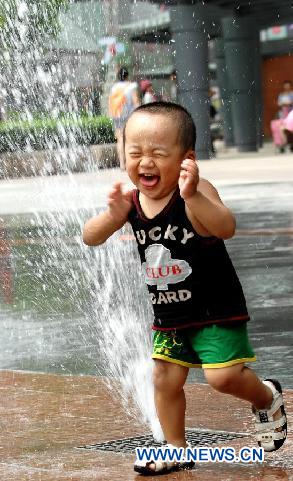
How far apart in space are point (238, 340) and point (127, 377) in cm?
167

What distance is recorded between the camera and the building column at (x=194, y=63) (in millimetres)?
27578

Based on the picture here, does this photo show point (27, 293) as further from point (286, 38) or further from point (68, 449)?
point (286, 38)

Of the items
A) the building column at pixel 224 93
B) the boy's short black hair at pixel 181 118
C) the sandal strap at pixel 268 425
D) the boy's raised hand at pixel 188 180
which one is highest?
the boy's short black hair at pixel 181 118

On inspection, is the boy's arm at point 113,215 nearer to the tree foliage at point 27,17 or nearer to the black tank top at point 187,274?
the black tank top at point 187,274

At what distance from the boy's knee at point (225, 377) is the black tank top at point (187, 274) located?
0.16m

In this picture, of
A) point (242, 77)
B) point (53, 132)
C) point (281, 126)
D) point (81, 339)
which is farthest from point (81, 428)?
point (242, 77)

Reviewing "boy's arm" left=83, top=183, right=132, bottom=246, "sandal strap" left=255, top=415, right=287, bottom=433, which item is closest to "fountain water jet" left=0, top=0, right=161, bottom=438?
"sandal strap" left=255, top=415, right=287, bottom=433

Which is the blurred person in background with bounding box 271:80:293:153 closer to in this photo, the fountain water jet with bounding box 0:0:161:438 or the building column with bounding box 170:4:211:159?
the building column with bounding box 170:4:211:159

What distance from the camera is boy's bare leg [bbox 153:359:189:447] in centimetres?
411

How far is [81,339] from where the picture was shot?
709 centimetres

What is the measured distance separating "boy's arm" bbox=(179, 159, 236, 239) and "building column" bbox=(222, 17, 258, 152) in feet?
92.3

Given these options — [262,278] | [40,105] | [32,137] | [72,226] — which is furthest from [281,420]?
[40,105]

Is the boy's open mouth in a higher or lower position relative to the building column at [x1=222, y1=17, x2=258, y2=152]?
higher

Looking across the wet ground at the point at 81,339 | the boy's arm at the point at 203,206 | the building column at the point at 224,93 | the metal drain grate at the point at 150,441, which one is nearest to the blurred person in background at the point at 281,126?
the building column at the point at 224,93
